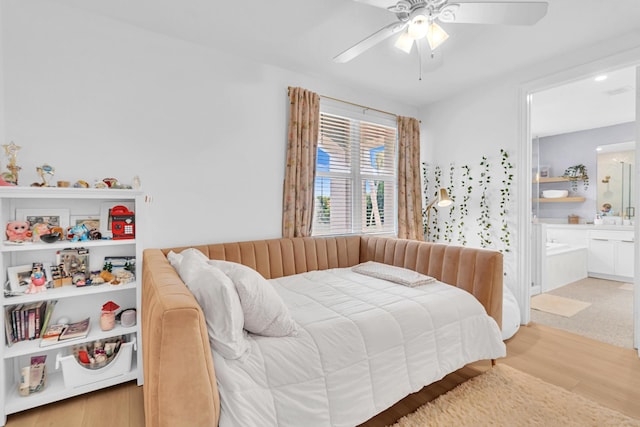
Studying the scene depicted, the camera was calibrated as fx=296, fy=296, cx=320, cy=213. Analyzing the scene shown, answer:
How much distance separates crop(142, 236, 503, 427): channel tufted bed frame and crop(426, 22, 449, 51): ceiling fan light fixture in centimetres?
150

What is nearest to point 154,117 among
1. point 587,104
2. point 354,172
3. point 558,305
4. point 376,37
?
point 376,37

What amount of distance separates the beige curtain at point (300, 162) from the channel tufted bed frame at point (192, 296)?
22 cm

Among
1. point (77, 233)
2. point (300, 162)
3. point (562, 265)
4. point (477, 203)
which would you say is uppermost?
point (300, 162)

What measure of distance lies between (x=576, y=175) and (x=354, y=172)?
15.2 feet

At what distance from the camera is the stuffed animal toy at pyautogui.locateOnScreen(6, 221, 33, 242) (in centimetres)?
172

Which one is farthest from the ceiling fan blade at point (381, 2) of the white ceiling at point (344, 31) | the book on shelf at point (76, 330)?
the book on shelf at point (76, 330)

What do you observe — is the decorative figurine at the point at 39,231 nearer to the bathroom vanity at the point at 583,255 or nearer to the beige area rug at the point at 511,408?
the beige area rug at the point at 511,408

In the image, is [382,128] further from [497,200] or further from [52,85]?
[52,85]

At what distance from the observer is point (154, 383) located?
936 millimetres

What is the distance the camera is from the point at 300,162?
9.62ft

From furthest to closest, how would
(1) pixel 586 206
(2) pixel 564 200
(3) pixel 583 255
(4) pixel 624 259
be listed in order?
1. (2) pixel 564 200
2. (1) pixel 586 206
3. (3) pixel 583 255
4. (4) pixel 624 259

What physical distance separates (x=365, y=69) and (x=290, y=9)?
111 centimetres

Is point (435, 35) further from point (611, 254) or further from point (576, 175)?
point (576, 175)

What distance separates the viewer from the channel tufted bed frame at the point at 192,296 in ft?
3.06
